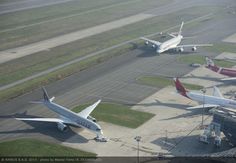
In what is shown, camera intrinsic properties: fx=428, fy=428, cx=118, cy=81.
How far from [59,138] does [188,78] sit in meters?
56.9

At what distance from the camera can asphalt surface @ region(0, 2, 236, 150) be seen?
344 ft

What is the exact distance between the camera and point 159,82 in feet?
448

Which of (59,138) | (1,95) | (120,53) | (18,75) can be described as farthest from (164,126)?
(120,53)

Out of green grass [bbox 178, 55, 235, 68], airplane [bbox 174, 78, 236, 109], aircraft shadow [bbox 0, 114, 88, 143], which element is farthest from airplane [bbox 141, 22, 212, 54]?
aircraft shadow [bbox 0, 114, 88, 143]

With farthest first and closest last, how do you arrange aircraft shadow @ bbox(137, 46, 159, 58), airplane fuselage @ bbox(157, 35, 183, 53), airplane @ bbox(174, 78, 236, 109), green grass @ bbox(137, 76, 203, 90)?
1. aircraft shadow @ bbox(137, 46, 159, 58)
2. airplane fuselage @ bbox(157, 35, 183, 53)
3. green grass @ bbox(137, 76, 203, 90)
4. airplane @ bbox(174, 78, 236, 109)

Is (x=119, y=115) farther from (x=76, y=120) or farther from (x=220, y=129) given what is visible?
(x=220, y=129)

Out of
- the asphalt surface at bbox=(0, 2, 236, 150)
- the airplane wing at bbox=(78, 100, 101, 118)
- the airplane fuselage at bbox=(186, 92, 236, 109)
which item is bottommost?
the asphalt surface at bbox=(0, 2, 236, 150)

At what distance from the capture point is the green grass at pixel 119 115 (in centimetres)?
10738

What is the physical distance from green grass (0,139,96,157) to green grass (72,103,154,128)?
56.9 ft

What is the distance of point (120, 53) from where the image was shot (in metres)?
170

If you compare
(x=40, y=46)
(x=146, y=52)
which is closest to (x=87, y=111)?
(x=146, y=52)

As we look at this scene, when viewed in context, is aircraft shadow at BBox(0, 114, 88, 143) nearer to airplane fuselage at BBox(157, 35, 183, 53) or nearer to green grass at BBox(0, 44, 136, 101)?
green grass at BBox(0, 44, 136, 101)

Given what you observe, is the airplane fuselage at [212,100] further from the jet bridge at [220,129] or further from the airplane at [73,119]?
the airplane at [73,119]

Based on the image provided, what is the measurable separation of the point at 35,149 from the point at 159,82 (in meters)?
54.5
